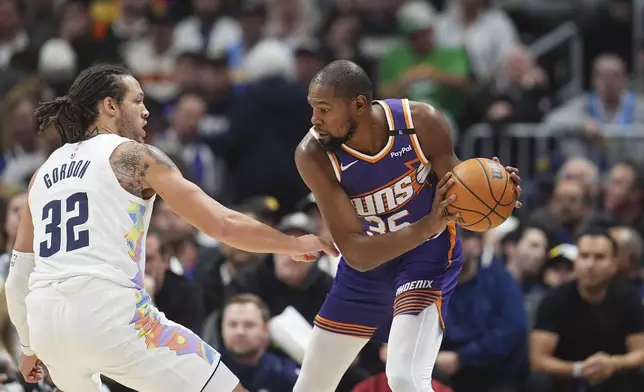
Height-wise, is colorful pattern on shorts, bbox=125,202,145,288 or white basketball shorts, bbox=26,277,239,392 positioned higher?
colorful pattern on shorts, bbox=125,202,145,288

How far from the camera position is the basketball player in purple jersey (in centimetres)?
652

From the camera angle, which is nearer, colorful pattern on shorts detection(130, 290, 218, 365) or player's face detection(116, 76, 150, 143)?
colorful pattern on shorts detection(130, 290, 218, 365)

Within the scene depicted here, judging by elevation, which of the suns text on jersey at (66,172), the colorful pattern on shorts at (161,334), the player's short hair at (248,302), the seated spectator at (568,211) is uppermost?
the suns text on jersey at (66,172)

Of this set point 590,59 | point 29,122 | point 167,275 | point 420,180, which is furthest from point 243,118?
point 420,180

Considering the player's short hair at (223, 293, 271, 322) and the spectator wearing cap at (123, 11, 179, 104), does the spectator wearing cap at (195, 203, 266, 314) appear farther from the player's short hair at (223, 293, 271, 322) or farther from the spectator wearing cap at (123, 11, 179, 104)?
the spectator wearing cap at (123, 11, 179, 104)

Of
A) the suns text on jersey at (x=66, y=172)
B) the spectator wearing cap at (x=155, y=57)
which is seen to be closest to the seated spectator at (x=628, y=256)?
the suns text on jersey at (x=66, y=172)

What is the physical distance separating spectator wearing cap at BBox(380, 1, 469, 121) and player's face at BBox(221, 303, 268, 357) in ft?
15.8

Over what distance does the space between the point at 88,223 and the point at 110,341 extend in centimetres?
56

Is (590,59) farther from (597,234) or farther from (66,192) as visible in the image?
(66,192)

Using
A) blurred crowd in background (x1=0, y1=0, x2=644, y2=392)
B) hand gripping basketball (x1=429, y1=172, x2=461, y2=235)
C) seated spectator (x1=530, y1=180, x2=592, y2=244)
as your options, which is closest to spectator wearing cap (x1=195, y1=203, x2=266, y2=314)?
blurred crowd in background (x1=0, y1=0, x2=644, y2=392)

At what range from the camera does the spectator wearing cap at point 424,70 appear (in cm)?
1345

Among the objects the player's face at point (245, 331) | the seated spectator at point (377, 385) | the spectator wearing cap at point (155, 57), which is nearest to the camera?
the seated spectator at point (377, 385)

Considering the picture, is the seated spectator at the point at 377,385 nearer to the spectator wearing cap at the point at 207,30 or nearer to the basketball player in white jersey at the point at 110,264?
the basketball player in white jersey at the point at 110,264

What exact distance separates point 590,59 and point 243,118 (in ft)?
15.9
